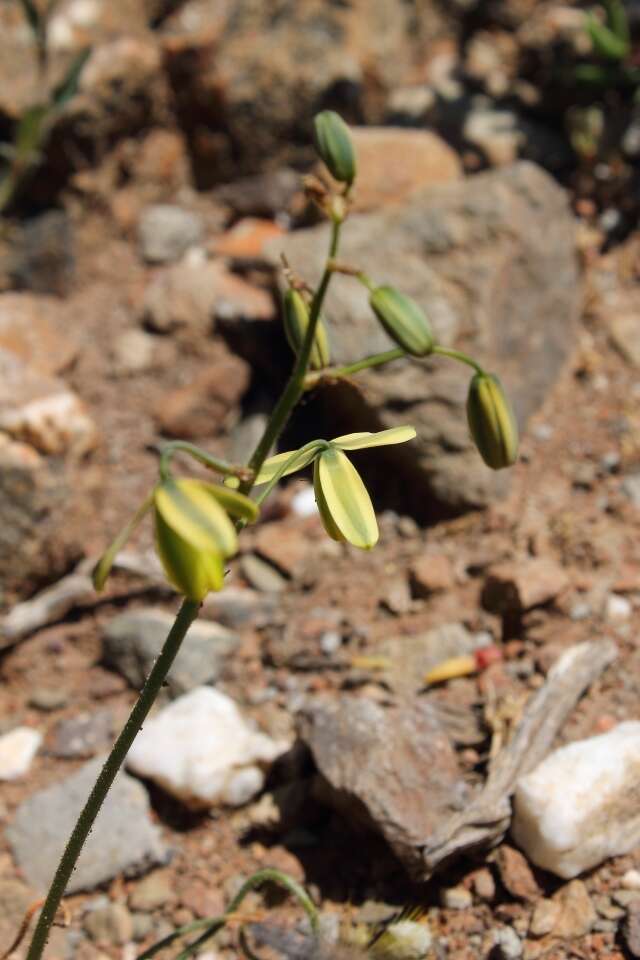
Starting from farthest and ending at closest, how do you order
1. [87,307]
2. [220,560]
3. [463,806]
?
[87,307] < [463,806] < [220,560]

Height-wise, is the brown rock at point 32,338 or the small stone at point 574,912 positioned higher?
the brown rock at point 32,338

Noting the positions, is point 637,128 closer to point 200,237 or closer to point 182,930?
point 200,237

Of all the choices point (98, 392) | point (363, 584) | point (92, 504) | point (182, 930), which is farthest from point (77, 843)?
point (98, 392)

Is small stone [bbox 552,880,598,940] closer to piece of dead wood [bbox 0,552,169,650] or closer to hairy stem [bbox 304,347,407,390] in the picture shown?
hairy stem [bbox 304,347,407,390]

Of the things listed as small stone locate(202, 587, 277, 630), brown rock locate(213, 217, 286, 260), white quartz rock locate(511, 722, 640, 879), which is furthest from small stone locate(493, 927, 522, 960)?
brown rock locate(213, 217, 286, 260)

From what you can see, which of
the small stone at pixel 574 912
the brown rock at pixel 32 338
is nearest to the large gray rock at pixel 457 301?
the brown rock at pixel 32 338

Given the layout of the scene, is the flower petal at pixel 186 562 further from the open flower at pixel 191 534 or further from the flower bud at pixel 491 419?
the flower bud at pixel 491 419

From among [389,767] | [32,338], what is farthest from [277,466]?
[32,338]
